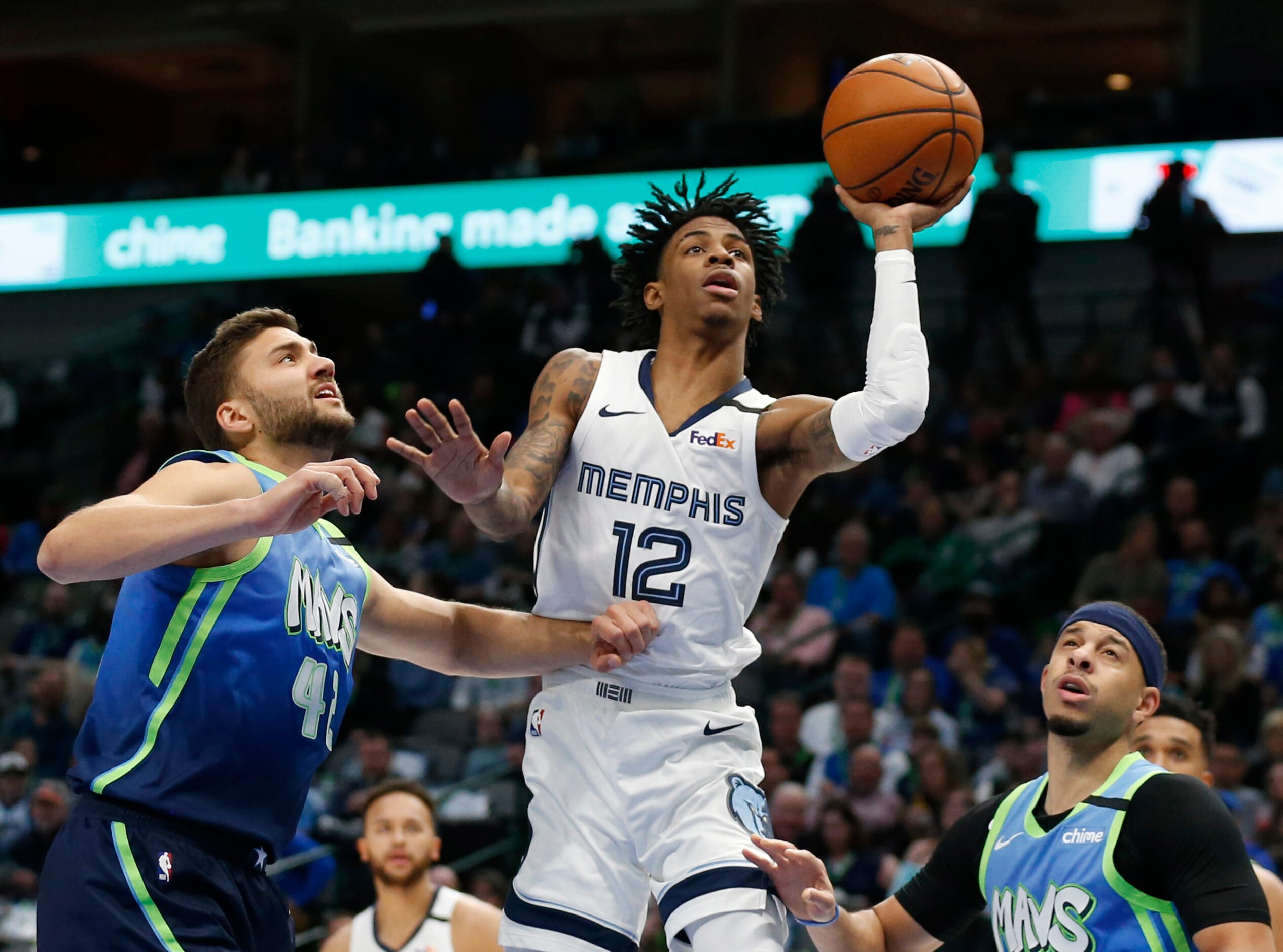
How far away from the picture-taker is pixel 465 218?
1666 centimetres

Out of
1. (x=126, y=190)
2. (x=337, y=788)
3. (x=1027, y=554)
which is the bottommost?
(x=337, y=788)

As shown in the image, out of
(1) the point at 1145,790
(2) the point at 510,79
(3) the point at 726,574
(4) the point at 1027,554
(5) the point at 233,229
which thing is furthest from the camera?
(2) the point at 510,79

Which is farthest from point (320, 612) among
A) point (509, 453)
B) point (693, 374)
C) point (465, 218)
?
point (465, 218)

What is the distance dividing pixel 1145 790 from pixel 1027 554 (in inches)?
305

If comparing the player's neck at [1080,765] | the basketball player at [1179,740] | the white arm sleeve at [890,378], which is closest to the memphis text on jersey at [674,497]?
the white arm sleeve at [890,378]

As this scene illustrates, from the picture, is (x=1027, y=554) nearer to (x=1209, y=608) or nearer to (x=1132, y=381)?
(x=1209, y=608)

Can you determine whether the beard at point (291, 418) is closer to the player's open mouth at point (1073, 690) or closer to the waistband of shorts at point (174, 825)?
the waistband of shorts at point (174, 825)

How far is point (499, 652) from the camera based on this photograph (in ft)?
14.4

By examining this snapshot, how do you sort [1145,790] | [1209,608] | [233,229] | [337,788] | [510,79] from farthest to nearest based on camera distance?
[510,79], [233,229], [337,788], [1209,608], [1145,790]

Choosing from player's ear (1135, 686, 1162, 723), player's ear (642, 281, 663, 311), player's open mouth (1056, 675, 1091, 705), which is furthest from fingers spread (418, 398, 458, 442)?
player's ear (1135, 686, 1162, 723)

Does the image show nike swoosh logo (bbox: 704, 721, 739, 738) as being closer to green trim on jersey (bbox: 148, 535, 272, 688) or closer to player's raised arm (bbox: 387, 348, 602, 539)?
player's raised arm (bbox: 387, 348, 602, 539)

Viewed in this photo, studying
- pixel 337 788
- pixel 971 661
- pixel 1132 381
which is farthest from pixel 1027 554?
pixel 337 788

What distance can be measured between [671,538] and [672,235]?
0.96 m

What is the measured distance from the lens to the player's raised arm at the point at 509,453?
3.89 metres
